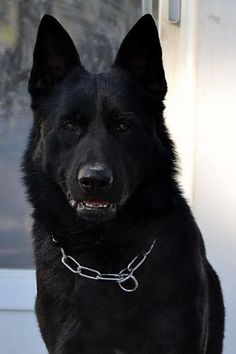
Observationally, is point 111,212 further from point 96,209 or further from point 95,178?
point 95,178

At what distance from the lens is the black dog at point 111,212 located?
2.47 m

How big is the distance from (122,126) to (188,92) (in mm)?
1026

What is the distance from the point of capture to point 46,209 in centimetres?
269

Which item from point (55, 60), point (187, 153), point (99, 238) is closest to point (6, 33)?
point (187, 153)

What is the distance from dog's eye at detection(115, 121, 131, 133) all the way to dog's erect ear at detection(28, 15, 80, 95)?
0.93 feet

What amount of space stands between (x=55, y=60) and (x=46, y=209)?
0.48m

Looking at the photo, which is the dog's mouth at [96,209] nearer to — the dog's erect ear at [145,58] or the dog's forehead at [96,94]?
the dog's forehead at [96,94]

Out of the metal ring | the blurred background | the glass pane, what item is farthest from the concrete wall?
the metal ring

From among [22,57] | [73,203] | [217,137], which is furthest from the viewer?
[22,57]

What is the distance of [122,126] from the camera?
8.39 feet

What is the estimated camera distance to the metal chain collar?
2574 mm

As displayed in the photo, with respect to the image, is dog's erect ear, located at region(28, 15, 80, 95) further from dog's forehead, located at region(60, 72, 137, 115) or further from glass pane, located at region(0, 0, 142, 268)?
glass pane, located at region(0, 0, 142, 268)

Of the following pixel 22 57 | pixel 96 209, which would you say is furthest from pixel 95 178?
pixel 22 57

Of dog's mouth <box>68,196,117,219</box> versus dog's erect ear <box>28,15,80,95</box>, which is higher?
dog's erect ear <box>28,15,80,95</box>
